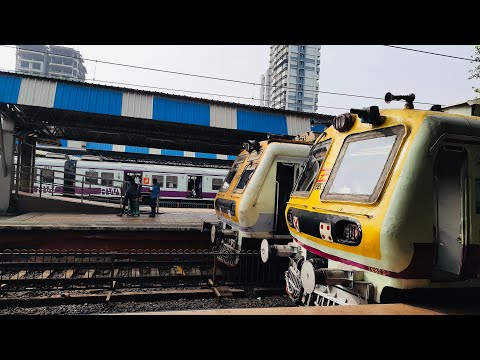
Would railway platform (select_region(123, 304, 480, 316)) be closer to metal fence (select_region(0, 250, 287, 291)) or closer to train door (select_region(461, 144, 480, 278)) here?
train door (select_region(461, 144, 480, 278))

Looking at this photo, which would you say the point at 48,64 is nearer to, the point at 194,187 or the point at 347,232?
the point at 194,187

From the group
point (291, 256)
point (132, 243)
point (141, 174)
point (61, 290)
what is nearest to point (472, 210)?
point (291, 256)

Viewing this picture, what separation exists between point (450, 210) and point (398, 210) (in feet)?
3.18

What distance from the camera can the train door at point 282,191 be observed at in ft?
23.6

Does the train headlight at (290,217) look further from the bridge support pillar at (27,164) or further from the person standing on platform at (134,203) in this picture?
the bridge support pillar at (27,164)

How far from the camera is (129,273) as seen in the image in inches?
312

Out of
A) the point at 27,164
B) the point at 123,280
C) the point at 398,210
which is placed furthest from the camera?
the point at 27,164

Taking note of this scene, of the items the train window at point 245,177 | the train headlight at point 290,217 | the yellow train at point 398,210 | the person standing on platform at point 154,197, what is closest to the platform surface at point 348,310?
the yellow train at point 398,210

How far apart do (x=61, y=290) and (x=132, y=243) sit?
279cm

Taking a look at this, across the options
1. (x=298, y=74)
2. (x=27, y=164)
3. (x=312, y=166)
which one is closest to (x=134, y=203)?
(x=27, y=164)

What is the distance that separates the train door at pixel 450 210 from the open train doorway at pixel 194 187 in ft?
63.7
